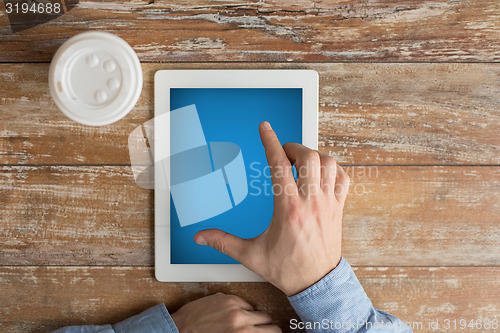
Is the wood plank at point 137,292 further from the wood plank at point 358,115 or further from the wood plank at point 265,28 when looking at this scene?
the wood plank at point 265,28

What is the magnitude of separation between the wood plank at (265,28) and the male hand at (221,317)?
43 cm

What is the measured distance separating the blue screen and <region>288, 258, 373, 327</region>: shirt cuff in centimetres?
14

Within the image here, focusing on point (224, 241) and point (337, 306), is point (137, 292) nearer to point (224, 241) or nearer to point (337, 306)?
point (224, 241)

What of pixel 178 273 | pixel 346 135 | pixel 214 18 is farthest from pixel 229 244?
pixel 214 18

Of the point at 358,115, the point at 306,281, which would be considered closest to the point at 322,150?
the point at 358,115

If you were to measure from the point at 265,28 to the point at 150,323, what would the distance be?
0.56m

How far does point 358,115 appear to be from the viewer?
27.0 inches

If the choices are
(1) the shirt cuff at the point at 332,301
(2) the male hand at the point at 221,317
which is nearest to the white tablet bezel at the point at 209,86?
(2) the male hand at the point at 221,317

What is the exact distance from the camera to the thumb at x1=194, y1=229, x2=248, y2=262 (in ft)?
1.99

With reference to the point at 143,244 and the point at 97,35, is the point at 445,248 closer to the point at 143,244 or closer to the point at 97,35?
the point at 143,244

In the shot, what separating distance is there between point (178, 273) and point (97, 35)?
43 cm

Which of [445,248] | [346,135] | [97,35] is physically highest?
[97,35]

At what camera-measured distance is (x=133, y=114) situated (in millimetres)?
682

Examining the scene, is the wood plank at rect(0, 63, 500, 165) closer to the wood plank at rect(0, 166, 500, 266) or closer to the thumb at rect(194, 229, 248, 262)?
the wood plank at rect(0, 166, 500, 266)
